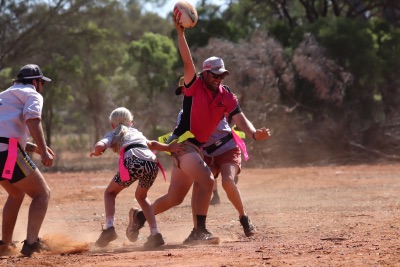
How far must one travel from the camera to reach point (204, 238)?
28.3ft

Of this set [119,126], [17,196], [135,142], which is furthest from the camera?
[119,126]

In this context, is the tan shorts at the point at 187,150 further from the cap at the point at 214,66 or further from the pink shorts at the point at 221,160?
the cap at the point at 214,66

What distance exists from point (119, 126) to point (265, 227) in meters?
2.38

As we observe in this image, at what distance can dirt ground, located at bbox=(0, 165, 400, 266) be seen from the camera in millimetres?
7285

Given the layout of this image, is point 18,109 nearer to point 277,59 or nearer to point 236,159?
point 236,159

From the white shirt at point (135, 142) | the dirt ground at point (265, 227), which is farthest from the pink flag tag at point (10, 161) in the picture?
the white shirt at point (135, 142)

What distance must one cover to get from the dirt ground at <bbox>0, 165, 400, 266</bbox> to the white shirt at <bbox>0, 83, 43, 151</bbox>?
1172 millimetres

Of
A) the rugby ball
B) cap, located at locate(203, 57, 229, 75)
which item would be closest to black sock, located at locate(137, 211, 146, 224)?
cap, located at locate(203, 57, 229, 75)

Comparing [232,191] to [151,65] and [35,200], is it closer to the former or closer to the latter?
[35,200]

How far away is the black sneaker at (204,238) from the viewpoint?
8586mm

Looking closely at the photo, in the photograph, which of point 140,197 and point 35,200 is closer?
point 35,200

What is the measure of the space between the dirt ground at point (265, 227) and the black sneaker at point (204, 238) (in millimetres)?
139

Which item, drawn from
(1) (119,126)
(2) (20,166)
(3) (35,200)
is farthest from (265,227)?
(2) (20,166)

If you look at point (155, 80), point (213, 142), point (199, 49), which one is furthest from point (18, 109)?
point (155, 80)
